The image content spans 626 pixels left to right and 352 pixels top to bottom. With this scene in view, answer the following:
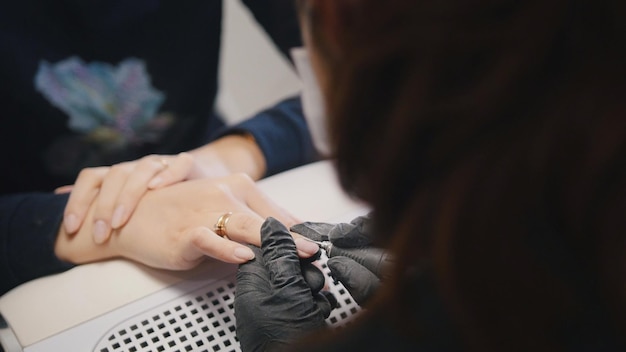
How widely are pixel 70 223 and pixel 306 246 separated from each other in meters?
0.28

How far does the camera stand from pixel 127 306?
24.0 inches

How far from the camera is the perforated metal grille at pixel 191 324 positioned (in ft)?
1.86

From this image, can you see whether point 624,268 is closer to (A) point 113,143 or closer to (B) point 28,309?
(B) point 28,309

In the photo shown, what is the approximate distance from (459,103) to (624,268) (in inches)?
5.3

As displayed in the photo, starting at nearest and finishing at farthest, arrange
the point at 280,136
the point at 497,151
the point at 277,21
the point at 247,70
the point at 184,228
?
the point at 497,151
the point at 184,228
the point at 280,136
the point at 277,21
the point at 247,70

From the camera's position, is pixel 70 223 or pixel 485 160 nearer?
pixel 485 160

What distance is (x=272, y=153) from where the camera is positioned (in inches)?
35.0

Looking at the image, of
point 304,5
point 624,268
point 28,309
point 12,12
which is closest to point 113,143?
point 12,12

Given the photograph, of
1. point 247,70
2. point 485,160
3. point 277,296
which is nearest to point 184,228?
point 277,296

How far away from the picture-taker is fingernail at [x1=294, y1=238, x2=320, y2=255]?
0.58 metres

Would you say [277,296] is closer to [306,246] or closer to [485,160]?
[306,246]

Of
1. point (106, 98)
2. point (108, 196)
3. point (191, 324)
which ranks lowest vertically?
point (191, 324)

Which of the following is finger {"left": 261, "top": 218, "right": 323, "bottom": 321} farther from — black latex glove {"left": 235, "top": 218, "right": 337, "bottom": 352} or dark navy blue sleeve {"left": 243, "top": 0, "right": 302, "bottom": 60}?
dark navy blue sleeve {"left": 243, "top": 0, "right": 302, "bottom": 60}

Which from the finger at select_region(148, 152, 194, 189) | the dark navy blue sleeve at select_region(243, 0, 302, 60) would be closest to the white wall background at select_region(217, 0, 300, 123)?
the dark navy blue sleeve at select_region(243, 0, 302, 60)
